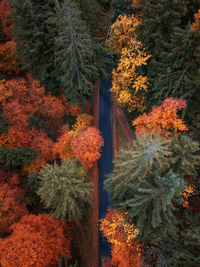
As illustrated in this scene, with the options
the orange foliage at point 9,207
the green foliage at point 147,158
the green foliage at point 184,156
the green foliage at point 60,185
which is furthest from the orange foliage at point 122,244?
the orange foliage at point 9,207

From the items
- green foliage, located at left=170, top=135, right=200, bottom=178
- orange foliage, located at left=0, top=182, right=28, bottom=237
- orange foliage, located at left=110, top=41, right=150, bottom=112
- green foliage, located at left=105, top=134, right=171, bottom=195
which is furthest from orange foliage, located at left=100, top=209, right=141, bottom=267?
orange foliage, located at left=110, top=41, right=150, bottom=112

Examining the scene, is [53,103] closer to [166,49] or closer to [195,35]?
[166,49]

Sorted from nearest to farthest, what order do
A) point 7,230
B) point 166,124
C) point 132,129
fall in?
point 166,124 < point 7,230 < point 132,129

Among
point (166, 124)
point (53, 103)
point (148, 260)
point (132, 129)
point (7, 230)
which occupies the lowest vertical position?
point (7, 230)

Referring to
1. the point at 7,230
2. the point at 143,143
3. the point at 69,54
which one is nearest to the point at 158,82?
the point at 143,143

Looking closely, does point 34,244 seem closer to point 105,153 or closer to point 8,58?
point 105,153
